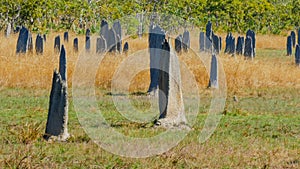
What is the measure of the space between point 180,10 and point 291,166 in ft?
130

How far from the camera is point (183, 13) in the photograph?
48781mm

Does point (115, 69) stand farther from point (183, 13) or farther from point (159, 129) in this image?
point (183, 13)

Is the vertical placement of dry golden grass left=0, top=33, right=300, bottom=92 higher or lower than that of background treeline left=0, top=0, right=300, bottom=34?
lower

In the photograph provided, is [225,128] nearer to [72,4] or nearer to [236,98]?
[236,98]

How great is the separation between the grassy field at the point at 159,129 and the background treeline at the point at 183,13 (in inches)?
618

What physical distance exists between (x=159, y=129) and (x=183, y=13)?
121ft

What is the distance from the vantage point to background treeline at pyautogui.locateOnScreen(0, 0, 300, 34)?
42562 millimetres

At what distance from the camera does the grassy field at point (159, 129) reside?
9.58m

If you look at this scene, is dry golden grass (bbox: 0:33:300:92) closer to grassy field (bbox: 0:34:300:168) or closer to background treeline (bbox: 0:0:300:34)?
grassy field (bbox: 0:34:300:168)

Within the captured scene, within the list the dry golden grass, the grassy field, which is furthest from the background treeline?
the dry golden grass

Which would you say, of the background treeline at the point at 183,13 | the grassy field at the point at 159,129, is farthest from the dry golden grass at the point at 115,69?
the background treeline at the point at 183,13

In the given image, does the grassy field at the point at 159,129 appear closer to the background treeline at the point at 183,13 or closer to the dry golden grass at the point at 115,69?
the dry golden grass at the point at 115,69

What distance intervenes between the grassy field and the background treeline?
51.5ft

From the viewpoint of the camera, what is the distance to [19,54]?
24.6 metres
